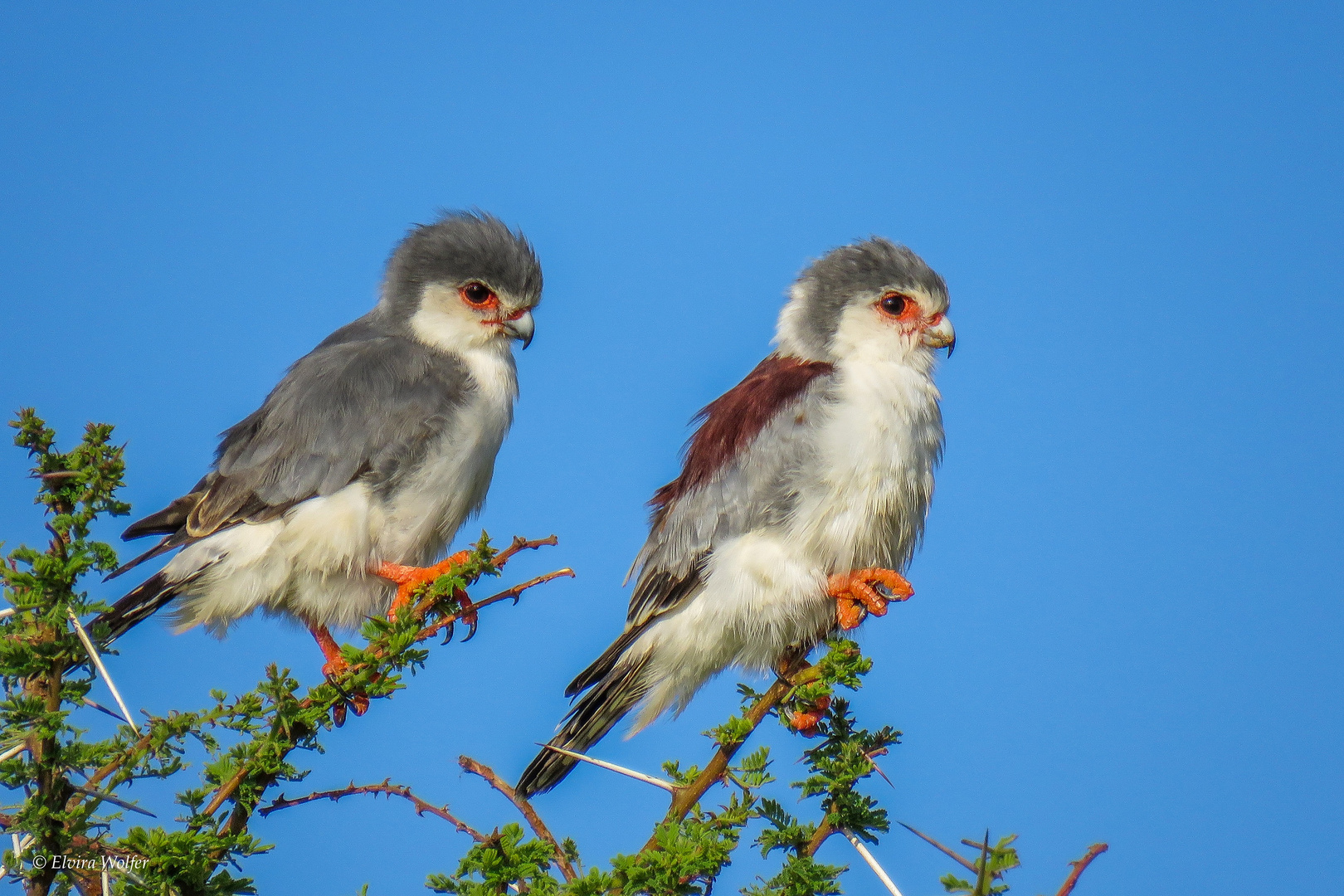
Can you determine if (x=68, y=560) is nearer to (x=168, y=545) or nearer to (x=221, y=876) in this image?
(x=221, y=876)

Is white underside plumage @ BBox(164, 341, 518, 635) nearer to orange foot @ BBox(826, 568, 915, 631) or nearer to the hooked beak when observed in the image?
orange foot @ BBox(826, 568, 915, 631)

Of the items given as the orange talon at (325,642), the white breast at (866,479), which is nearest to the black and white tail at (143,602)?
the orange talon at (325,642)

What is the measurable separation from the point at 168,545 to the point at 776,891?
10.6 ft

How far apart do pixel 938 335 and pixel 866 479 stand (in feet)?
3.22

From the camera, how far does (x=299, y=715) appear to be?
3.23 metres

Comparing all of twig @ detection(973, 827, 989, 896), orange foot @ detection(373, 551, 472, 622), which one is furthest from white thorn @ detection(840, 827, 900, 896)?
orange foot @ detection(373, 551, 472, 622)

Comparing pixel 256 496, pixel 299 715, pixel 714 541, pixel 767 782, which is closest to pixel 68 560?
pixel 299 715

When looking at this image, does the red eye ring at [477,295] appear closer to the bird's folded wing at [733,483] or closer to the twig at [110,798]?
the bird's folded wing at [733,483]

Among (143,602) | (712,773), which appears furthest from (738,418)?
(143,602)

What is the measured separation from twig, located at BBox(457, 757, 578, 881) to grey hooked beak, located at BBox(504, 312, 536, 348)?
9.60ft

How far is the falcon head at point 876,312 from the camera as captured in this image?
5383 millimetres

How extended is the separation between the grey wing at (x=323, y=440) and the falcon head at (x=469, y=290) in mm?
394

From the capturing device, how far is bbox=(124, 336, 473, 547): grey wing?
16.9ft

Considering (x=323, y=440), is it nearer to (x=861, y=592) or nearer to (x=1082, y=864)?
(x=861, y=592)
